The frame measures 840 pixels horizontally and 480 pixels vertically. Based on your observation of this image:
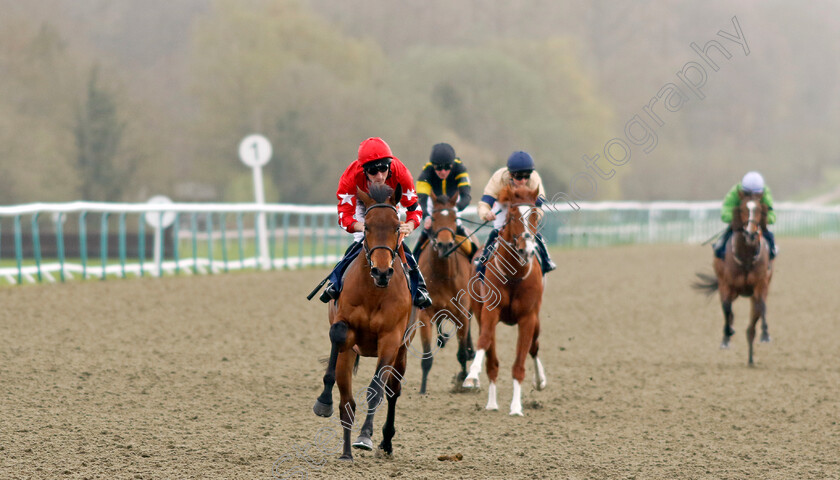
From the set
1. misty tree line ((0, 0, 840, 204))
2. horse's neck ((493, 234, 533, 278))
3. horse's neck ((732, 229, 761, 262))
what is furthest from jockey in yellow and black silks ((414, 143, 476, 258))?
misty tree line ((0, 0, 840, 204))

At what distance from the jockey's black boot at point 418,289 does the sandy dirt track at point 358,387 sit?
923 mm

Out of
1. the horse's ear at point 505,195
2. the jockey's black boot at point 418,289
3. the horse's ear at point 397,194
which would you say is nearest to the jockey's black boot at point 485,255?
the horse's ear at point 505,195

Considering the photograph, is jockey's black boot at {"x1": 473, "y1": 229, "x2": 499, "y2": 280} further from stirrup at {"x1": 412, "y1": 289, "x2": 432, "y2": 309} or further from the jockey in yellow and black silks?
stirrup at {"x1": 412, "y1": 289, "x2": 432, "y2": 309}

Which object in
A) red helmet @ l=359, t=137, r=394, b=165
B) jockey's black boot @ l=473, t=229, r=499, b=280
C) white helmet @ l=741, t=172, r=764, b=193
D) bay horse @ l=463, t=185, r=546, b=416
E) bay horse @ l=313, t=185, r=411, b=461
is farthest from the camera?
white helmet @ l=741, t=172, r=764, b=193

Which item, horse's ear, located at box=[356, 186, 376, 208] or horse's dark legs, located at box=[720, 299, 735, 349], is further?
horse's dark legs, located at box=[720, 299, 735, 349]

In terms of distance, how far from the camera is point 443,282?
Result: 8.43 meters

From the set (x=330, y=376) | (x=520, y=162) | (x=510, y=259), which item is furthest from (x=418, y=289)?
(x=520, y=162)

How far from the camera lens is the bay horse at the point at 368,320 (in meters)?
5.45

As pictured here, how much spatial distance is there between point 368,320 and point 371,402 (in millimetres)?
471

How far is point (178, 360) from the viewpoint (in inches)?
363

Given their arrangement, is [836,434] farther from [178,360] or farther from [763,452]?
[178,360]

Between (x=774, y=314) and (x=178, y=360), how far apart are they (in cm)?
957

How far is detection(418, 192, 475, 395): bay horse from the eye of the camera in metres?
8.30

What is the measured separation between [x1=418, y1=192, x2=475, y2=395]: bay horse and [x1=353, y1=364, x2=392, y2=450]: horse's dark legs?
2.40 metres
